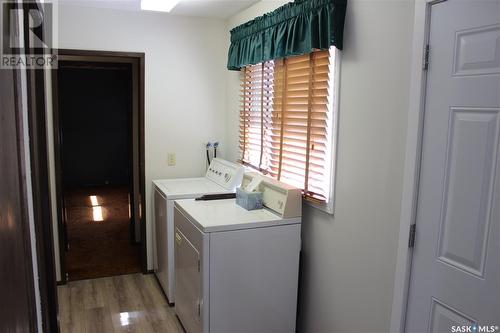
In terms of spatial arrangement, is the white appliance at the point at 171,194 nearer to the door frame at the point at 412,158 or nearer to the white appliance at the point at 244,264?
the white appliance at the point at 244,264

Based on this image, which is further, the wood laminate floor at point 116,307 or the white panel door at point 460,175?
the wood laminate floor at point 116,307

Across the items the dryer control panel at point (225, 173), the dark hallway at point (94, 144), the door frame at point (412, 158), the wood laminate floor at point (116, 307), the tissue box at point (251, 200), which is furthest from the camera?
the dark hallway at point (94, 144)

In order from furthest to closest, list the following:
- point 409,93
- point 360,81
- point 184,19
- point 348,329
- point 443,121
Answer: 1. point 184,19
2. point 348,329
3. point 360,81
4. point 409,93
5. point 443,121

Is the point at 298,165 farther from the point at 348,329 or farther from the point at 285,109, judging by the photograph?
the point at 348,329

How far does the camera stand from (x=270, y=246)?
8.09ft

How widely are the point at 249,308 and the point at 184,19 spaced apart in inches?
102

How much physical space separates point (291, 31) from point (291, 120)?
0.57 metres

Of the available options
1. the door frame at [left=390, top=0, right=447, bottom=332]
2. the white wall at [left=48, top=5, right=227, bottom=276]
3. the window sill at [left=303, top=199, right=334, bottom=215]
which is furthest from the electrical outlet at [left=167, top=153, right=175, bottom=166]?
the door frame at [left=390, top=0, right=447, bottom=332]

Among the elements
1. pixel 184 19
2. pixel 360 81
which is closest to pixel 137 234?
pixel 184 19

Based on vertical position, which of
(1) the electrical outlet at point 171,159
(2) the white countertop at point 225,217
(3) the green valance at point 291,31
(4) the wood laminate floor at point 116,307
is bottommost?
(4) the wood laminate floor at point 116,307

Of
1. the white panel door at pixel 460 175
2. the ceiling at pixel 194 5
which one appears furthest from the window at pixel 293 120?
the white panel door at pixel 460 175

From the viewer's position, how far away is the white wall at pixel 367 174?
1833 mm

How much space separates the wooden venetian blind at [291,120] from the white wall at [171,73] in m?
0.51

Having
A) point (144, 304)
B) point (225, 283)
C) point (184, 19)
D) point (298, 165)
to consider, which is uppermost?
point (184, 19)
